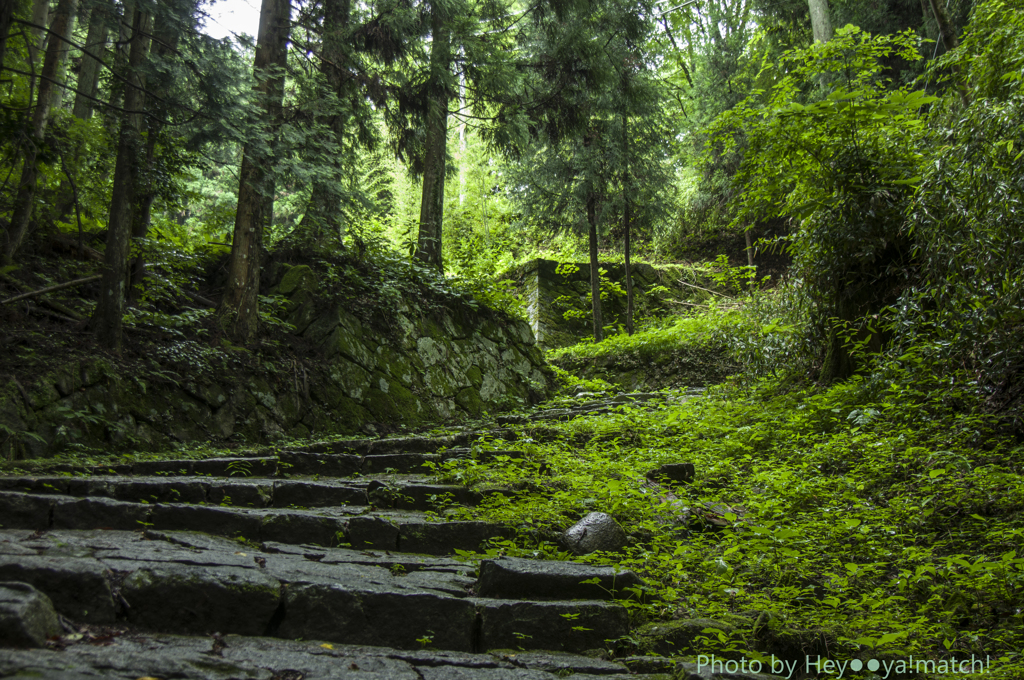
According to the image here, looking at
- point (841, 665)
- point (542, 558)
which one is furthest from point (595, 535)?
point (841, 665)

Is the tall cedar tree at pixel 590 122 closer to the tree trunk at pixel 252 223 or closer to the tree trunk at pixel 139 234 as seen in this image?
the tree trunk at pixel 252 223

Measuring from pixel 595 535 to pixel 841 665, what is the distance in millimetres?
1483

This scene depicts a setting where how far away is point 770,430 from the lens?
591cm

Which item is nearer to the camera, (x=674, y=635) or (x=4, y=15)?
(x=674, y=635)

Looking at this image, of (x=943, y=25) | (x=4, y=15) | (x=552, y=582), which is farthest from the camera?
(x=943, y=25)

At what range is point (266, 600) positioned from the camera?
2.35 meters

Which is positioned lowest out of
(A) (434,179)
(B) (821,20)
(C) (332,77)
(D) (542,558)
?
(D) (542,558)

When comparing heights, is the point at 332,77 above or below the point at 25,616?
above

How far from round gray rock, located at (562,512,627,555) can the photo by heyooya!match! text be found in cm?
117

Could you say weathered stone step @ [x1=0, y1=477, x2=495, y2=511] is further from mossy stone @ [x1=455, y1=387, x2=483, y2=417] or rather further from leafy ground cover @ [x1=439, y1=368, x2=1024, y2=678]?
mossy stone @ [x1=455, y1=387, x2=483, y2=417]

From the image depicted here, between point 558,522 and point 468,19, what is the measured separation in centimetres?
762

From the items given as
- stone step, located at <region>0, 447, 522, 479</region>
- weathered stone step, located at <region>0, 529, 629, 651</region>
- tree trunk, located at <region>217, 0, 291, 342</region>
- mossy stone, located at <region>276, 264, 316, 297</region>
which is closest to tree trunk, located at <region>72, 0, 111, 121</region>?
tree trunk, located at <region>217, 0, 291, 342</region>

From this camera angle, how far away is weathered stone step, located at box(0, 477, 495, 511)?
3488 millimetres

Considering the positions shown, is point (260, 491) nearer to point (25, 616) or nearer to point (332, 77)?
point (25, 616)
